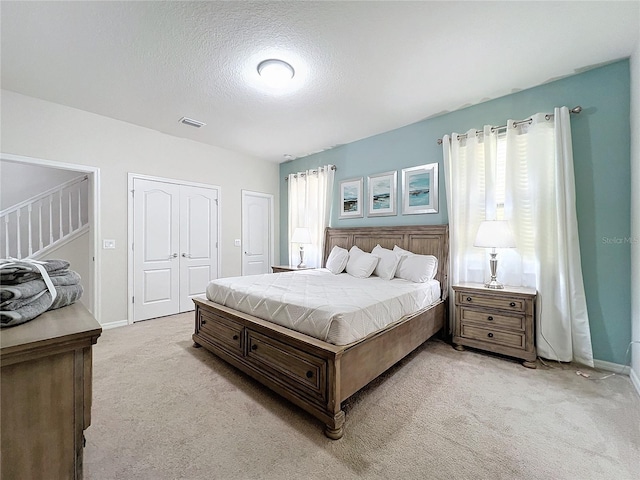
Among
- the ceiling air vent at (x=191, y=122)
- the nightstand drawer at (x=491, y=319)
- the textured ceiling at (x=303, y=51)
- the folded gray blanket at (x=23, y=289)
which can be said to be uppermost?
the ceiling air vent at (x=191, y=122)

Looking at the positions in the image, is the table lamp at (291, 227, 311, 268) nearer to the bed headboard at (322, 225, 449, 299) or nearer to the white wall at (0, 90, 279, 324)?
the bed headboard at (322, 225, 449, 299)

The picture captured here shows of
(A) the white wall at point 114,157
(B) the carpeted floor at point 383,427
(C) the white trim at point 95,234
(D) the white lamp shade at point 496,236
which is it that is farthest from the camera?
(C) the white trim at point 95,234

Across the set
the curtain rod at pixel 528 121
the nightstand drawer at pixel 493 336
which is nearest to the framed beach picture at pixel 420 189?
the curtain rod at pixel 528 121

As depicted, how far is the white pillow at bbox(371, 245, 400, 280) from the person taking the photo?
132 inches

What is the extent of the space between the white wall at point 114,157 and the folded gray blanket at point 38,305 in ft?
10.0

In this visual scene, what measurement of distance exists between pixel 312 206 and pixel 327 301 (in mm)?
3082

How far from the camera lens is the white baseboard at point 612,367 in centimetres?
238

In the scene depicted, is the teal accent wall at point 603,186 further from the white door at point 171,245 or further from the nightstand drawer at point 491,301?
the white door at point 171,245

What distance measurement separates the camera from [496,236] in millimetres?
2707

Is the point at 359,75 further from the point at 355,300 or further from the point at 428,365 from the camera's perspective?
the point at 428,365

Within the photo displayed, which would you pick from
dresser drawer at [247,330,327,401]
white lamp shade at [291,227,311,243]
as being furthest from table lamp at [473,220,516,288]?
white lamp shade at [291,227,311,243]

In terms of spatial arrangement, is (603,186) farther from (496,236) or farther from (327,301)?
(327,301)

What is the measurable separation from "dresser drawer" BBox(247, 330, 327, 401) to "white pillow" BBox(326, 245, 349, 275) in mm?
1858

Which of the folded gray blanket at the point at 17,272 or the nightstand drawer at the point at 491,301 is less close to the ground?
the folded gray blanket at the point at 17,272
